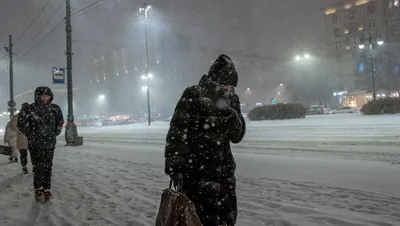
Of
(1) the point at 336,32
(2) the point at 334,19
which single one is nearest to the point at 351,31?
(1) the point at 336,32

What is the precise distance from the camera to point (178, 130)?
2.60 meters

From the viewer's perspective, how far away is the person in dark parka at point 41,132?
5.28 meters

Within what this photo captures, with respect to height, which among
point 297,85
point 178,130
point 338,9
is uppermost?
point 338,9

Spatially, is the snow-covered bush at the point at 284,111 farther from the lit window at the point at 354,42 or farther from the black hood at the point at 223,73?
the lit window at the point at 354,42

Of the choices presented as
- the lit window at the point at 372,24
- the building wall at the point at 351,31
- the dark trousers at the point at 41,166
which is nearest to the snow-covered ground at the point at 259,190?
the dark trousers at the point at 41,166

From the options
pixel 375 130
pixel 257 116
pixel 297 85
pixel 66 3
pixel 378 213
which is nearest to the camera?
pixel 378 213

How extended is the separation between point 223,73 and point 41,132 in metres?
3.75

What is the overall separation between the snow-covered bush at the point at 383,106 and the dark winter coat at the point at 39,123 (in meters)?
21.2

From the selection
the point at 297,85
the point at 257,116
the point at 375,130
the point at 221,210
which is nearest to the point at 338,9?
the point at 297,85

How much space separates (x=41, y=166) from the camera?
5.35 metres

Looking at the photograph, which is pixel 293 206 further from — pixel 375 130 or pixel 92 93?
pixel 92 93

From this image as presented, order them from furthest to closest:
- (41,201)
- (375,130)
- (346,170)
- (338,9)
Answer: (338,9), (375,130), (346,170), (41,201)

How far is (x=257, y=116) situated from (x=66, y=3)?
15.9 m

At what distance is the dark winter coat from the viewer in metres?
5.27
